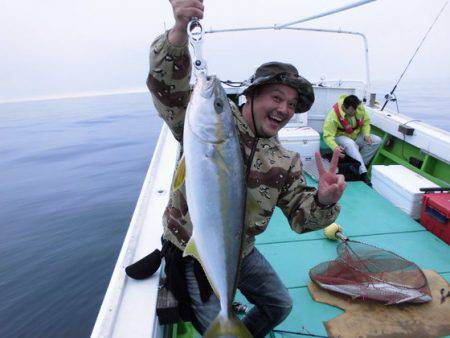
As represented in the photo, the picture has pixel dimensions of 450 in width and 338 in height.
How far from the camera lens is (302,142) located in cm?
664

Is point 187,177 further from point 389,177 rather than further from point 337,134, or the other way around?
point 337,134

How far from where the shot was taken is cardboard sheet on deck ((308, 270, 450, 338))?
287cm

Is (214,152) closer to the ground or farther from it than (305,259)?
farther from it

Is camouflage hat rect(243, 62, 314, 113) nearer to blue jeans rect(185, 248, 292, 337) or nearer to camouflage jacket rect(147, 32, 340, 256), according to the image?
camouflage jacket rect(147, 32, 340, 256)

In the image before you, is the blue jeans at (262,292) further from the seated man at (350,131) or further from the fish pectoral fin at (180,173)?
the seated man at (350,131)

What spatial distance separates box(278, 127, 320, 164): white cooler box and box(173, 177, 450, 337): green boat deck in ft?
4.83

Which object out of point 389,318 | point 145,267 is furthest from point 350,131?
Result: point 145,267

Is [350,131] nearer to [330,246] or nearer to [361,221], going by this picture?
[361,221]

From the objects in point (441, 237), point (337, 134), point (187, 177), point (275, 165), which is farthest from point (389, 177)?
point (187, 177)

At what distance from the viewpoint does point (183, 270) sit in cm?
221

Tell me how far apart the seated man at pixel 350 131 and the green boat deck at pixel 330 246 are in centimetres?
139

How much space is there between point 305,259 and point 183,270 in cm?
224

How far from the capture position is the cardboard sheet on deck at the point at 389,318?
2869 millimetres

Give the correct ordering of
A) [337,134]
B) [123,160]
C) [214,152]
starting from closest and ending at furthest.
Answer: [214,152] → [337,134] → [123,160]
